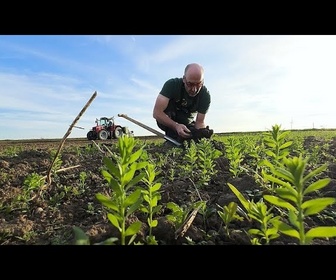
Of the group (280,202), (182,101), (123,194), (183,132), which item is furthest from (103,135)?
(280,202)

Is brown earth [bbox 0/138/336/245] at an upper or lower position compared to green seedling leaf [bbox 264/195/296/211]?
lower

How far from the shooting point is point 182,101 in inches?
271

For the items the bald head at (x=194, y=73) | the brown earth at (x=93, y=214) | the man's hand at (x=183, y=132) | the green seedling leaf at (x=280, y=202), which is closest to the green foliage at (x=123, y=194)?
the brown earth at (x=93, y=214)

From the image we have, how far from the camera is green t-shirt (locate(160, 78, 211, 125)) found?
263 inches

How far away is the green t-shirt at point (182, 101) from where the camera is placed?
6.68 meters

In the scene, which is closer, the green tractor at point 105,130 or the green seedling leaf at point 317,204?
the green seedling leaf at point 317,204

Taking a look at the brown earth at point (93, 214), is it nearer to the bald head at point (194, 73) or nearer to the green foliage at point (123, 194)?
the green foliage at point (123, 194)

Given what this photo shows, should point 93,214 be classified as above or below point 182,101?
below

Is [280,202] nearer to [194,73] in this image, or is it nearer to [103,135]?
[194,73]

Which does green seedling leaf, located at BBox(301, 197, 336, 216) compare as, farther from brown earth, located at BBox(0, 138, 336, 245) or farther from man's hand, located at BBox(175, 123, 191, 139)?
man's hand, located at BBox(175, 123, 191, 139)

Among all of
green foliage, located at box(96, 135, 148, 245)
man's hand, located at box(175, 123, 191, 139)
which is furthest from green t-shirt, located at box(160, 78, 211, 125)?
green foliage, located at box(96, 135, 148, 245)

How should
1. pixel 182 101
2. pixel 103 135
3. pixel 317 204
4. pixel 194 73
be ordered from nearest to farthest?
pixel 317 204, pixel 194 73, pixel 182 101, pixel 103 135

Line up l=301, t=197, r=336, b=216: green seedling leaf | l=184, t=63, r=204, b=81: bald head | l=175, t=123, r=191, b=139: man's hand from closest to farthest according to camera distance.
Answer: l=301, t=197, r=336, b=216: green seedling leaf, l=175, t=123, r=191, b=139: man's hand, l=184, t=63, r=204, b=81: bald head
